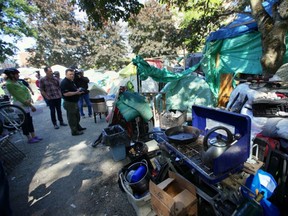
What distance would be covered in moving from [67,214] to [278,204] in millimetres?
Answer: 2397

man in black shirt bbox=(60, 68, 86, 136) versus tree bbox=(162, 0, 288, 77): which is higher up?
tree bbox=(162, 0, 288, 77)

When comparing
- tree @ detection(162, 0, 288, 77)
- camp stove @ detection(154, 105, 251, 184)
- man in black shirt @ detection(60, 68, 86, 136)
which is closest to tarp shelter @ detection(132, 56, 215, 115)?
tree @ detection(162, 0, 288, 77)

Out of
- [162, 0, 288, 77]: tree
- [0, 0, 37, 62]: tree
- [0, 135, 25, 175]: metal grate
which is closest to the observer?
[0, 135, 25, 175]: metal grate

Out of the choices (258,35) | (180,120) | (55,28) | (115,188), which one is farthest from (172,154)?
(55,28)

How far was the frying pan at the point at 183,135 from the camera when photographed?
6.31 ft

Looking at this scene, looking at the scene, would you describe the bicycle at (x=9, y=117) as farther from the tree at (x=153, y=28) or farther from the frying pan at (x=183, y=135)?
the tree at (x=153, y=28)

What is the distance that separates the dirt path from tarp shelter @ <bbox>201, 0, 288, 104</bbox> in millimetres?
4237

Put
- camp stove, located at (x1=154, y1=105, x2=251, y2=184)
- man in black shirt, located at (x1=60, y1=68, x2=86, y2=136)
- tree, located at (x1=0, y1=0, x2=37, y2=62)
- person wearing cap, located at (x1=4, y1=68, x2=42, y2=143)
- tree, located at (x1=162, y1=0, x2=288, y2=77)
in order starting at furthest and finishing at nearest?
tree, located at (x1=0, y1=0, x2=37, y2=62) → man in black shirt, located at (x1=60, y1=68, x2=86, y2=136) → person wearing cap, located at (x1=4, y1=68, x2=42, y2=143) → tree, located at (x1=162, y1=0, x2=288, y2=77) → camp stove, located at (x1=154, y1=105, x2=251, y2=184)

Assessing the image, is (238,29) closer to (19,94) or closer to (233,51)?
(233,51)

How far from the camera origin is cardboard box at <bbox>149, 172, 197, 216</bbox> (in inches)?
66.5

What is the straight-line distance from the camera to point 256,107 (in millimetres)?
2713

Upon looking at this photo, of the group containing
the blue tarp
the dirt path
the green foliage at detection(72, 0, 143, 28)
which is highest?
the green foliage at detection(72, 0, 143, 28)

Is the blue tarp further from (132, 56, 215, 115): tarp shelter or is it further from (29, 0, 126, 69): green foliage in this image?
(29, 0, 126, 69): green foliage

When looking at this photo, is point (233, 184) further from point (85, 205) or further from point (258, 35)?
point (258, 35)
